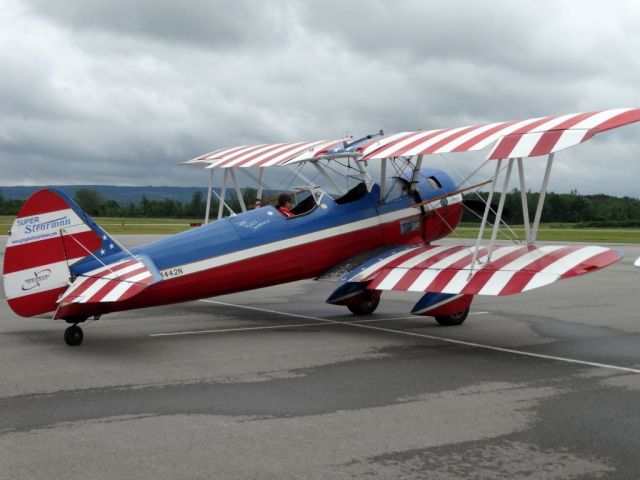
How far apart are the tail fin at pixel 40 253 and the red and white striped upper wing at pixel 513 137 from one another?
3885 millimetres

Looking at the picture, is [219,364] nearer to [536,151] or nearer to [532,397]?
[532,397]

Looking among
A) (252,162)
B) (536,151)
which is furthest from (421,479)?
(252,162)

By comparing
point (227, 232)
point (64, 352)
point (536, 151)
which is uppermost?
point (536, 151)

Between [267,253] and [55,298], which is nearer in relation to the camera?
[55,298]

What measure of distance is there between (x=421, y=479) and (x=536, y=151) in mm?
4636

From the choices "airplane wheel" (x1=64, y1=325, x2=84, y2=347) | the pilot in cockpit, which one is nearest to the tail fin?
"airplane wheel" (x1=64, y1=325, x2=84, y2=347)

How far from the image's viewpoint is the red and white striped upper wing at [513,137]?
7.86 m

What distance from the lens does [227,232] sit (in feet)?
31.4

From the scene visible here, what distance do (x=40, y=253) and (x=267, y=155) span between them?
4573mm

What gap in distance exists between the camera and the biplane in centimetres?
811

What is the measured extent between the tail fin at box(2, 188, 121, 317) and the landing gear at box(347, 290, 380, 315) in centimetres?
473

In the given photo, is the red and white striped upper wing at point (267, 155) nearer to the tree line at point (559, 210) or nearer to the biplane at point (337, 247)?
the biplane at point (337, 247)

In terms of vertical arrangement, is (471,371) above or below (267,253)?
below

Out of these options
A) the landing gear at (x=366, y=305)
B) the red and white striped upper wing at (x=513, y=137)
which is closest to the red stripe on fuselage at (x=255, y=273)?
Answer: the landing gear at (x=366, y=305)
